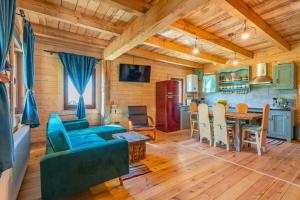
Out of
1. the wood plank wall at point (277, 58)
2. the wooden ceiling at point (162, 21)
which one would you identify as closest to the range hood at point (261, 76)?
the wood plank wall at point (277, 58)

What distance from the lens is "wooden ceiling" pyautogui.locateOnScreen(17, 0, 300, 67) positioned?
2.23 metres

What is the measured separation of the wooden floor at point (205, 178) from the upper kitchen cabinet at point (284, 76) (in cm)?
→ 189

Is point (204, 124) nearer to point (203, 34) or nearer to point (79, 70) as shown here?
point (203, 34)

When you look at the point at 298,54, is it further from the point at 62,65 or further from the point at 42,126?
the point at 42,126

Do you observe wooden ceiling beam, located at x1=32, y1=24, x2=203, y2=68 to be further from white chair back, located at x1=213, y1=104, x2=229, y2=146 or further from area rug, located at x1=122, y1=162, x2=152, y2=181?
area rug, located at x1=122, y1=162, x2=152, y2=181

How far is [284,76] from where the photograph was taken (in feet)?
14.0

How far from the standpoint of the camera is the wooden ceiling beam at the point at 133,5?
2.12 meters

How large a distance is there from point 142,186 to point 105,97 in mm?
2753

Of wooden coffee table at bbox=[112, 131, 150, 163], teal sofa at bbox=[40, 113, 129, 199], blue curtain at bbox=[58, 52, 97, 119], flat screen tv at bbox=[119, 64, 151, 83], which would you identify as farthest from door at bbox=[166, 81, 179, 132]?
teal sofa at bbox=[40, 113, 129, 199]

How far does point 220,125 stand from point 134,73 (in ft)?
9.22

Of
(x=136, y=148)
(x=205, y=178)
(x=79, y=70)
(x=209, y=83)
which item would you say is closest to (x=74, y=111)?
(x=79, y=70)

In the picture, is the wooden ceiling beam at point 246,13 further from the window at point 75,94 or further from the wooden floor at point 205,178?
the window at point 75,94

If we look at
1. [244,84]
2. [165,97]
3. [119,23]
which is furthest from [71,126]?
[244,84]

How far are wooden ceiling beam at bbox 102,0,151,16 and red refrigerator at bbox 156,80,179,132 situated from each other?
9.29ft
